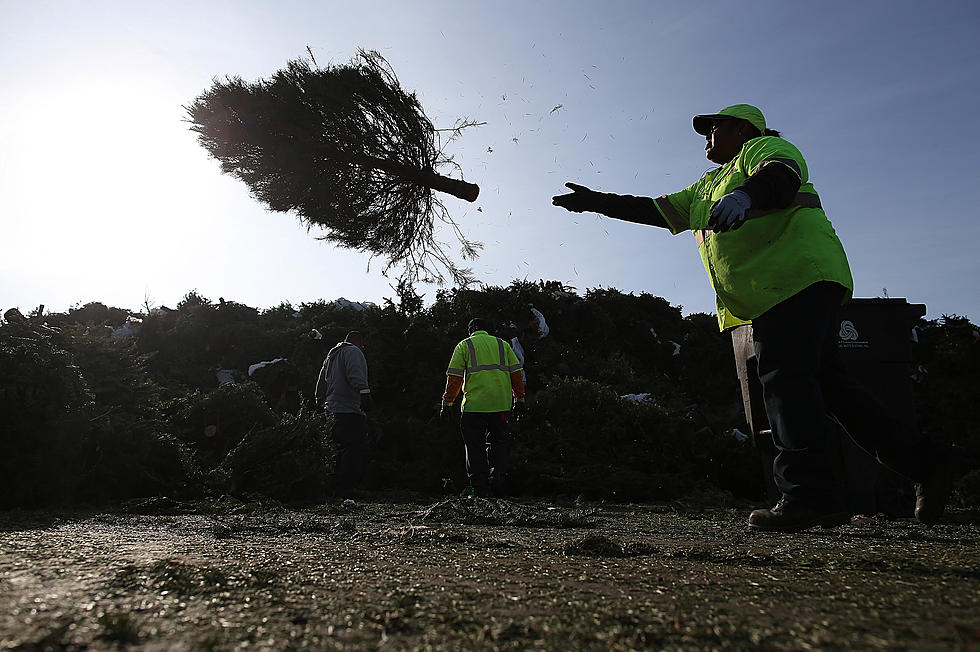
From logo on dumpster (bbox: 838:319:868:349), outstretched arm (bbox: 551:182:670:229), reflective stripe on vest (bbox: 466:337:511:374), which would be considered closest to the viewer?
outstretched arm (bbox: 551:182:670:229)

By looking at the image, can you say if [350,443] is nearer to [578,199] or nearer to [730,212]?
[578,199]

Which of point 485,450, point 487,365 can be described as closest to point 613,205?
point 487,365

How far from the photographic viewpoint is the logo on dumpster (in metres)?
4.23

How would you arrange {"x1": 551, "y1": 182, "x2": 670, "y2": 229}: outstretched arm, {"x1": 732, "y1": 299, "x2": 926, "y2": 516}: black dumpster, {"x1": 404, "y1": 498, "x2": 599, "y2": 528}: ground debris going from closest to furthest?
1. {"x1": 551, "y1": 182, "x2": 670, "y2": 229}: outstretched arm
2. {"x1": 404, "y1": 498, "x2": 599, "y2": 528}: ground debris
3. {"x1": 732, "y1": 299, "x2": 926, "y2": 516}: black dumpster

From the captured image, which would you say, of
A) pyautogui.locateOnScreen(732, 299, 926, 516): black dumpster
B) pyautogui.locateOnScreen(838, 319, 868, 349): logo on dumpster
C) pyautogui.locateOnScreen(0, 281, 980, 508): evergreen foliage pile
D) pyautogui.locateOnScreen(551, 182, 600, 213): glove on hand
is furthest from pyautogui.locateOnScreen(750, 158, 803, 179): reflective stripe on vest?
pyautogui.locateOnScreen(0, 281, 980, 508): evergreen foliage pile

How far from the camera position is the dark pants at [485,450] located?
5.77 m

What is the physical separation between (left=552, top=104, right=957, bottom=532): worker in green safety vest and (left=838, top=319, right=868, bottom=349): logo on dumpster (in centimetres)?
196

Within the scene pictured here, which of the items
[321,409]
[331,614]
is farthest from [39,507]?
[331,614]

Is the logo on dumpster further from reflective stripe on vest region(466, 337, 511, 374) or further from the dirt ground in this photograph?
reflective stripe on vest region(466, 337, 511, 374)

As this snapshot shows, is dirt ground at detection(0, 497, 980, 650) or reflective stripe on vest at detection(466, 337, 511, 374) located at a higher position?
reflective stripe on vest at detection(466, 337, 511, 374)

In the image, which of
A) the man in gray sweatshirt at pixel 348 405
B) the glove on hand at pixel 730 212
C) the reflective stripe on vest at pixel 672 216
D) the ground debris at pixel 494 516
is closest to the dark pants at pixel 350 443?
the man in gray sweatshirt at pixel 348 405

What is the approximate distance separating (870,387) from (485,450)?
324 centimetres

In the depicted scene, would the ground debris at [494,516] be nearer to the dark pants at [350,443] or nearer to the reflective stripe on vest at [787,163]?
the reflective stripe on vest at [787,163]

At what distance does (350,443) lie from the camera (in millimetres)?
6660
